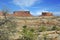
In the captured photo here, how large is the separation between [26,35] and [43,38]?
181 centimetres

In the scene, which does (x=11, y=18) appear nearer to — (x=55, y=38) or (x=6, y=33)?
(x=6, y=33)

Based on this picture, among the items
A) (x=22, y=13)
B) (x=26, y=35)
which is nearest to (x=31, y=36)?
(x=26, y=35)

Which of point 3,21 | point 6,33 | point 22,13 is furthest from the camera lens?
point 22,13

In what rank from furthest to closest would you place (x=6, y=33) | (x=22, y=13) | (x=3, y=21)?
(x=22, y=13)
(x=3, y=21)
(x=6, y=33)

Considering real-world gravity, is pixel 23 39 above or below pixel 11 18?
below

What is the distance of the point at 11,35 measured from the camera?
23516 millimetres

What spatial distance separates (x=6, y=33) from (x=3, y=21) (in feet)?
6.37

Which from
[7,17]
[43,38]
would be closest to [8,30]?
[7,17]

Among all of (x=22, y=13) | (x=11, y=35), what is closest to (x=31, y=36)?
(x=11, y=35)

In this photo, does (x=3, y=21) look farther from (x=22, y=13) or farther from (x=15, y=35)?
(x=22, y=13)

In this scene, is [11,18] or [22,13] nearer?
[11,18]

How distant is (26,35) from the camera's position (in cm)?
2383

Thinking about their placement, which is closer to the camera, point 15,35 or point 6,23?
point 6,23

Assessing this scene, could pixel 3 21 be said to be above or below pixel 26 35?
above
